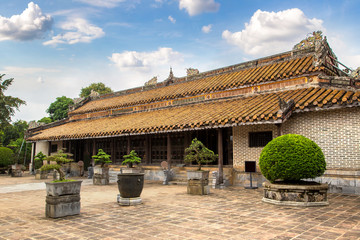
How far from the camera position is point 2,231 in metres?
5.81

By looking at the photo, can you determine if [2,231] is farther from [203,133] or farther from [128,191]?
[203,133]

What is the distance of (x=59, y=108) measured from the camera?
48.3m

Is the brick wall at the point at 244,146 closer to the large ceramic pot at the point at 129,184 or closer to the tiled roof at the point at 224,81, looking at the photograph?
the tiled roof at the point at 224,81

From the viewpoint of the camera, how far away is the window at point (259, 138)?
13.1 m

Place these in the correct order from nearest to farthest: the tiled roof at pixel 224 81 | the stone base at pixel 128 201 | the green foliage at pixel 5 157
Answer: the stone base at pixel 128 201, the tiled roof at pixel 224 81, the green foliage at pixel 5 157

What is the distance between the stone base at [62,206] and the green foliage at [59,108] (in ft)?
139

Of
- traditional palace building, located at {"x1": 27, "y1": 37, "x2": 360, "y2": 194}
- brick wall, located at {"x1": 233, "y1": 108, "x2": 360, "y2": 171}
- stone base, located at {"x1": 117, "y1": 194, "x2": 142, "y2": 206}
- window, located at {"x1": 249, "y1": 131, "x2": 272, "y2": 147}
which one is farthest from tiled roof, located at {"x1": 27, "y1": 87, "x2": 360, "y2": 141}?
stone base, located at {"x1": 117, "y1": 194, "x2": 142, "y2": 206}

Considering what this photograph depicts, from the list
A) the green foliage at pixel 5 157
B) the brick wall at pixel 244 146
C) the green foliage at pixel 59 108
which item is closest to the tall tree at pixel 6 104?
the green foliage at pixel 5 157

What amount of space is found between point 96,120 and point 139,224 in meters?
18.1

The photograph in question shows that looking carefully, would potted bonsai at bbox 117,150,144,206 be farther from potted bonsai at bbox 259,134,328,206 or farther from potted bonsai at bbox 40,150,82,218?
potted bonsai at bbox 259,134,328,206

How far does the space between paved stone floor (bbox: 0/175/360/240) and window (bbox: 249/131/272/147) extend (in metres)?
4.28

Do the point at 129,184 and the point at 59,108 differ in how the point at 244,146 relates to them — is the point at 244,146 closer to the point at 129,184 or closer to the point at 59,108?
the point at 129,184

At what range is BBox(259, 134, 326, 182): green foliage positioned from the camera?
324 inches

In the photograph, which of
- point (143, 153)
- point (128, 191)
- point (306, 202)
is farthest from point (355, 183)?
point (143, 153)
